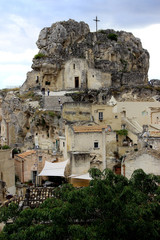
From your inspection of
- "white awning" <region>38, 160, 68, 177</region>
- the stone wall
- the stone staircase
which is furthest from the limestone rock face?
the stone wall

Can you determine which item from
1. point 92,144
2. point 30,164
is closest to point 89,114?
point 92,144

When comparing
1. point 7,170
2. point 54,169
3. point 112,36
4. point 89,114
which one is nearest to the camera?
point 7,170

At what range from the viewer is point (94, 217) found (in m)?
13.5

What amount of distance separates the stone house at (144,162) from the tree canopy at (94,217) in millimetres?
9352

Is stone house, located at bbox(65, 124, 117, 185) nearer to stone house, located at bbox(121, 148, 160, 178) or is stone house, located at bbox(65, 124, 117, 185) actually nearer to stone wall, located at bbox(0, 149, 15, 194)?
stone house, located at bbox(121, 148, 160, 178)

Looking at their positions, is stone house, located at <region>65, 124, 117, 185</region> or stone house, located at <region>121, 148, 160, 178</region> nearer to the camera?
stone house, located at <region>121, 148, 160, 178</region>

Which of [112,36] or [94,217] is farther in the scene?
[112,36]

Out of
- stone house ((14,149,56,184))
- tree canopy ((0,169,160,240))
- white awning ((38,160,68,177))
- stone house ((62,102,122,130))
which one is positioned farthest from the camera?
stone house ((62,102,122,130))

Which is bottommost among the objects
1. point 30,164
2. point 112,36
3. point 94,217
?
point 30,164

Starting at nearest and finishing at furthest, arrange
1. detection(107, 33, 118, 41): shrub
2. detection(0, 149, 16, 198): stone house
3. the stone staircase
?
detection(0, 149, 16, 198): stone house → the stone staircase → detection(107, 33, 118, 41): shrub

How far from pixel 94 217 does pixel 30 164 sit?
59.6 feet

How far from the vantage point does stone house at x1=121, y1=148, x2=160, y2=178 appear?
23.0m

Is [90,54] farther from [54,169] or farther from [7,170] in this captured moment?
[7,170]

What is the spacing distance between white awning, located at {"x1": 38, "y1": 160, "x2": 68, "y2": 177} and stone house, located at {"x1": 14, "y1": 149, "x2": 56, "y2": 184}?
4.61 feet
